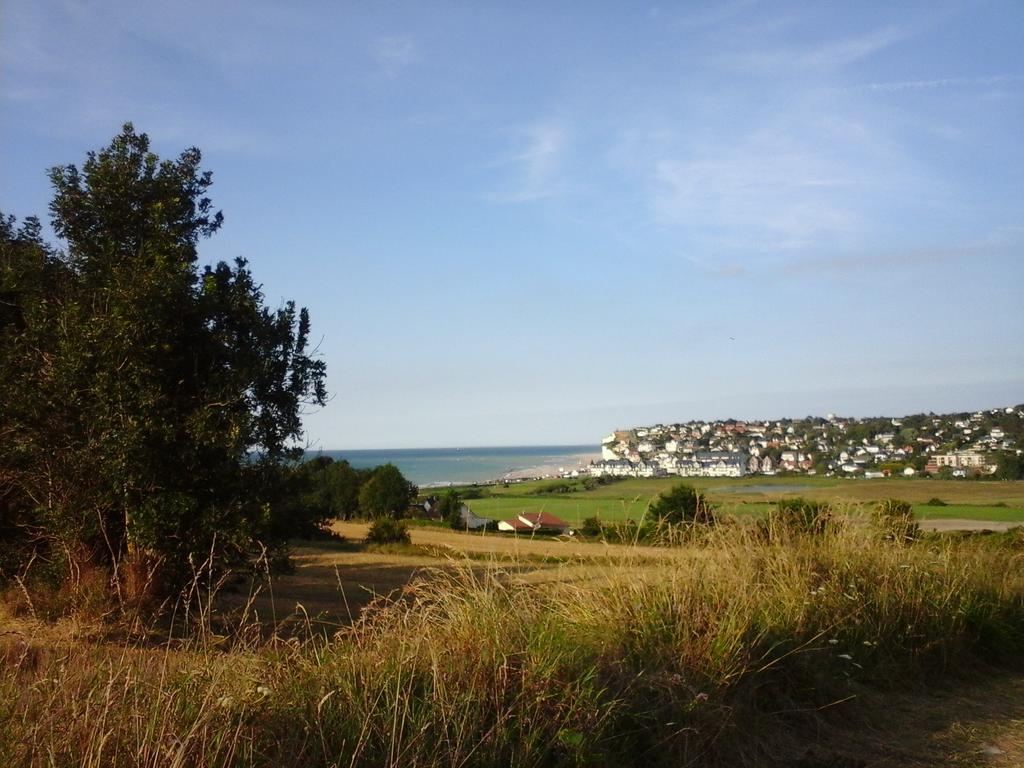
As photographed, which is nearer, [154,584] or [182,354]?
[154,584]

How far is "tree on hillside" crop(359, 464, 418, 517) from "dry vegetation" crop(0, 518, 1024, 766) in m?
36.5

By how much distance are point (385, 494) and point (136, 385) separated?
3396 cm

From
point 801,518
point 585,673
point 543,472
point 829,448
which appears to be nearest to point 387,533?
point 829,448

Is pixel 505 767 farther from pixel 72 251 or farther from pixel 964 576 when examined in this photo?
pixel 72 251

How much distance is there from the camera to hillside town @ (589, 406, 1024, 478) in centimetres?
3312

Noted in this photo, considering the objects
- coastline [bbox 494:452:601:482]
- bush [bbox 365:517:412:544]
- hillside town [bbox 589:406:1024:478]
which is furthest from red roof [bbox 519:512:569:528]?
bush [bbox 365:517:412:544]

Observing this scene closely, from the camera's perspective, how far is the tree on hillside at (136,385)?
34.7 feet

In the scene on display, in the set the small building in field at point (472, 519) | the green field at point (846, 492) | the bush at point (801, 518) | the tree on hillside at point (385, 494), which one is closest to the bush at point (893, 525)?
the bush at point (801, 518)

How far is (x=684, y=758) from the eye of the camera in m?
4.58

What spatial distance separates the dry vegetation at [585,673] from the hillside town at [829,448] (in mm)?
22629

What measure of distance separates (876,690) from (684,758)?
295 cm

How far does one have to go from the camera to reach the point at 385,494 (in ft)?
145

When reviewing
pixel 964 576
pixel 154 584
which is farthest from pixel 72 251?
pixel 964 576

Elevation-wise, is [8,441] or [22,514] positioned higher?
[8,441]
